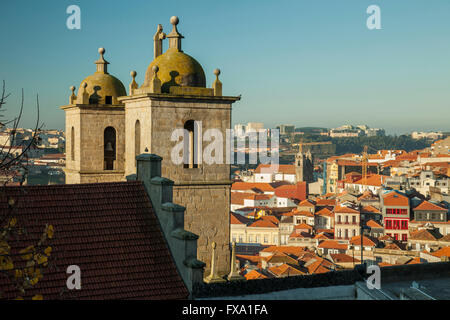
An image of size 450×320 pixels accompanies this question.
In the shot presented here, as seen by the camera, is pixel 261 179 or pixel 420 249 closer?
pixel 420 249

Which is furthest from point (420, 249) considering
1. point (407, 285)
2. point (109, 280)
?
point (109, 280)

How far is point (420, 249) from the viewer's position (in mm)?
56469

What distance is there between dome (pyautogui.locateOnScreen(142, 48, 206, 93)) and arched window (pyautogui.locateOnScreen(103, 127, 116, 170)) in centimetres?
384

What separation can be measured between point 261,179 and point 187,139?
133 m

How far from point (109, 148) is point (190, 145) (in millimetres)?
4727

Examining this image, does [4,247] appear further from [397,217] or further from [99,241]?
[397,217]

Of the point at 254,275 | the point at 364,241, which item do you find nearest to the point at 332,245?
the point at 364,241

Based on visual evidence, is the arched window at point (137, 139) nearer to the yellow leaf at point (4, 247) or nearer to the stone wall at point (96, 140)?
the stone wall at point (96, 140)

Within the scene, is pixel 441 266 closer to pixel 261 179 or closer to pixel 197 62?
pixel 197 62

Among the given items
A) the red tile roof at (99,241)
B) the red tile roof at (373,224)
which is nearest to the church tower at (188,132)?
the red tile roof at (99,241)

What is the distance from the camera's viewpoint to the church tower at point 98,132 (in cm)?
1947

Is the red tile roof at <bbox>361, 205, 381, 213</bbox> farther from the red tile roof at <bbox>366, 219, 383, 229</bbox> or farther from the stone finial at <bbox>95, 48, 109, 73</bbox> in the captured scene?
the stone finial at <bbox>95, 48, 109, 73</bbox>

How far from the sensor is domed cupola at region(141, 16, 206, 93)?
625 inches

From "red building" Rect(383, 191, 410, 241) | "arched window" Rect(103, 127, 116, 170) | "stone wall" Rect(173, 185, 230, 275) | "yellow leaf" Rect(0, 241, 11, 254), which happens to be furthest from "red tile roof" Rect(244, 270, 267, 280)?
"yellow leaf" Rect(0, 241, 11, 254)
